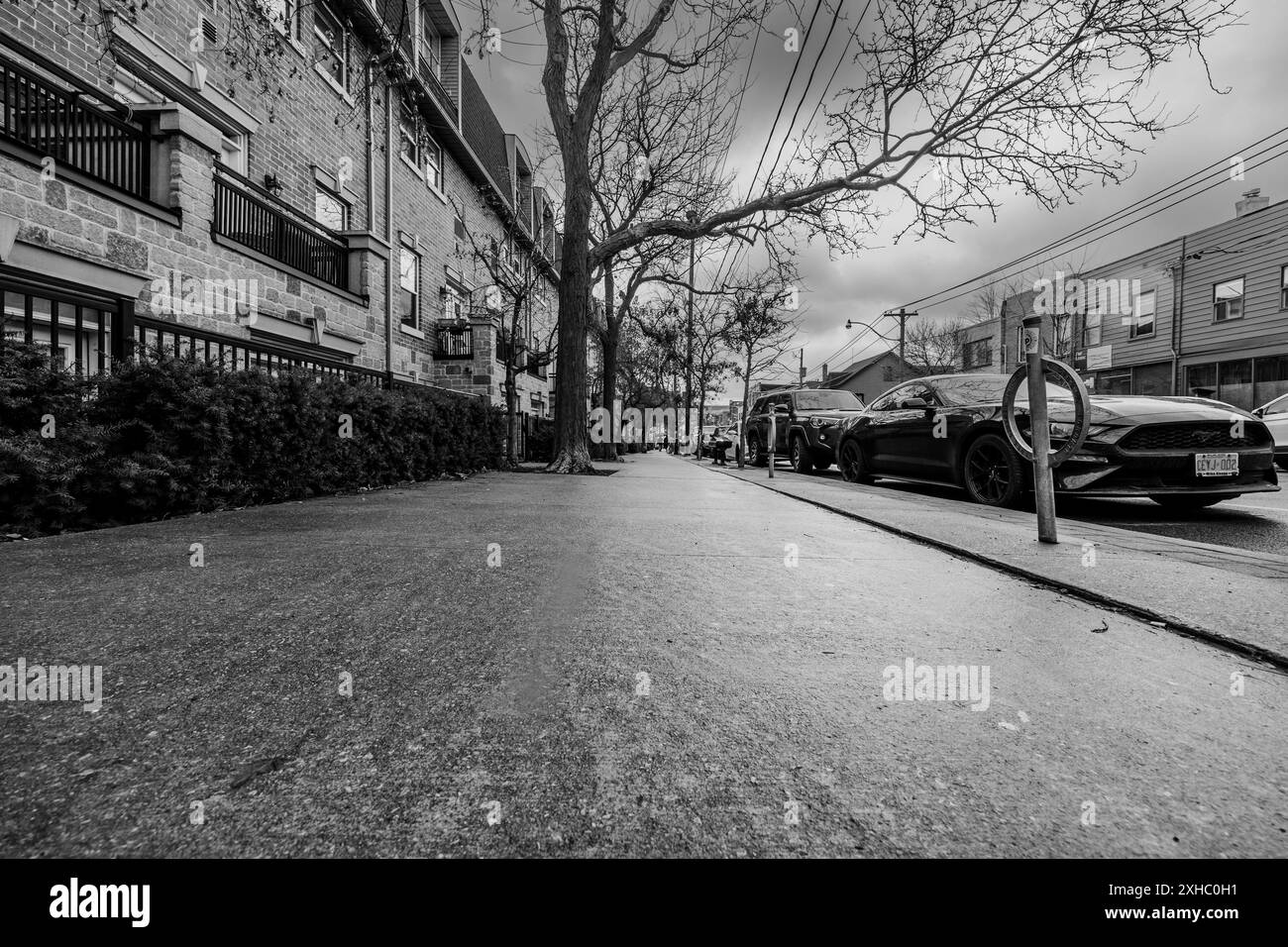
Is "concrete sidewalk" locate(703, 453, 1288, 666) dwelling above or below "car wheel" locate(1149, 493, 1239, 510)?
below

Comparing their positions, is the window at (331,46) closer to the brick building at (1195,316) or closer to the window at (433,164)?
the window at (433,164)

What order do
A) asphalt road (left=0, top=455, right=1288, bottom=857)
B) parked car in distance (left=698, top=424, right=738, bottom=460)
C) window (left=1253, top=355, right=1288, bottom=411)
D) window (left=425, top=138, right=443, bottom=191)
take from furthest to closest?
parked car in distance (left=698, top=424, right=738, bottom=460), window (left=1253, top=355, right=1288, bottom=411), window (left=425, top=138, right=443, bottom=191), asphalt road (left=0, top=455, right=1288, bottom=857)

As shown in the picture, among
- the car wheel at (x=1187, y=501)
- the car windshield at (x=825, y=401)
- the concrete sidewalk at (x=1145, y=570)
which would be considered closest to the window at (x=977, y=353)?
the car windshield at (x=825, y=401)

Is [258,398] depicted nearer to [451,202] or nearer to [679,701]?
[679,701]

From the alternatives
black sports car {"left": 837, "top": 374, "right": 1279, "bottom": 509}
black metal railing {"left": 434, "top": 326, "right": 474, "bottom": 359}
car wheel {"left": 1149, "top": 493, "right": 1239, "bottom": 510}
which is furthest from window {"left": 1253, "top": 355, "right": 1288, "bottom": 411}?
black metal railing {"left": 434, "top": 326, "right": 474, "bottom": 359}

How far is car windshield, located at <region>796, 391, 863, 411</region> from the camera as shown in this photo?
1323 centimetres

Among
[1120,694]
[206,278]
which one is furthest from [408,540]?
[206,278]

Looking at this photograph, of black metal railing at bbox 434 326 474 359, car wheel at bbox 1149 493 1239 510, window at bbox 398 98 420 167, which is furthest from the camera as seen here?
black metal railing at bbox 434 326 474 359

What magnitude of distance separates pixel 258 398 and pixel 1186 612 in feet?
18.7

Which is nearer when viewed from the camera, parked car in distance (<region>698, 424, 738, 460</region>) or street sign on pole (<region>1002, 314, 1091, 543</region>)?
street sign on pole (<region>1002, 314, 1091, 543</region>)

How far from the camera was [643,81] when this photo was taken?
540 inches

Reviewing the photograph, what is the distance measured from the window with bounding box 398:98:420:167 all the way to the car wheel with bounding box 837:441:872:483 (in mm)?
11122

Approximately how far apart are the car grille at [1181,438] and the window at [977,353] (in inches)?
1240

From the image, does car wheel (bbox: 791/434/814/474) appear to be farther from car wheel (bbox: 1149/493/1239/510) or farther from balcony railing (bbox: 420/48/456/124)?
balcony railing (bbox: 420/48/456/124)
